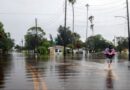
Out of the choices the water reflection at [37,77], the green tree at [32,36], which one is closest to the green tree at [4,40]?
the green tree at [32,36]

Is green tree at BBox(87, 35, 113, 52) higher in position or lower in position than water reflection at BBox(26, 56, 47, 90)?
higher

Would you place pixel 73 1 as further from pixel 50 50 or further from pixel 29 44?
pixel 29 44

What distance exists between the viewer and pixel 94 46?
150 m

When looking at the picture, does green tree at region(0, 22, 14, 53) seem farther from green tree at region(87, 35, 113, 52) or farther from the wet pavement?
the wet pavement

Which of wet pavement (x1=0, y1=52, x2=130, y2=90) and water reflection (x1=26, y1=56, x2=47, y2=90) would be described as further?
water reflection (x1=26, y1=56, x2=47, y2=90)

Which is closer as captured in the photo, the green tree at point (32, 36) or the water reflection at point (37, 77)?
the water reflection at point (37, 77)

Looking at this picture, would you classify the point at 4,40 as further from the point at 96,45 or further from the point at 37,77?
the point at 37,77

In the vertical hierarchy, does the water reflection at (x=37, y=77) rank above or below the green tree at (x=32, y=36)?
below

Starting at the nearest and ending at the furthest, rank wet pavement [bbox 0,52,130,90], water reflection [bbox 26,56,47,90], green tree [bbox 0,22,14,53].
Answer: wet pavement [bbox 0,52,130,90], water reflection [bbox 26,56,47,90], green tree [bbox 0,22,14,53]

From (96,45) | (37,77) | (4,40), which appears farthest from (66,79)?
(96,45)

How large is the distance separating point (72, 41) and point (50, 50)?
38779mm

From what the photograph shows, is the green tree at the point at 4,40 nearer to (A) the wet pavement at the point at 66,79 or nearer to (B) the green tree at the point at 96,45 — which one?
(B) the green tree at the point at 96,45

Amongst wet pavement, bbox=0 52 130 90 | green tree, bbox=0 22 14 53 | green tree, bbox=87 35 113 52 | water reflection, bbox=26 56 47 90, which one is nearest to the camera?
wet pavement, bbox=0 52 130 90

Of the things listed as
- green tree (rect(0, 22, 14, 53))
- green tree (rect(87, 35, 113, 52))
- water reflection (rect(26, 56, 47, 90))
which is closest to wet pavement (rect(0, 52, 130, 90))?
water reflection (rect(26, 56, 47, 90))
